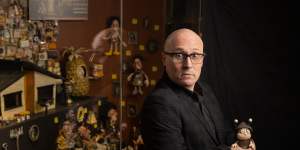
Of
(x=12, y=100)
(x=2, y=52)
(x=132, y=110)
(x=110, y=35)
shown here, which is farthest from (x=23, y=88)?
(x=132, y=110)

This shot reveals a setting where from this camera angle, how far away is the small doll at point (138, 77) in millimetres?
2707

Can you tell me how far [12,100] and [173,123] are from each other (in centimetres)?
112

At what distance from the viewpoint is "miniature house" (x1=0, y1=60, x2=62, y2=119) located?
1.97 meters

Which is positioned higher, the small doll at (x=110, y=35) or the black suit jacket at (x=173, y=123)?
the small doll at (x=110, y=35)

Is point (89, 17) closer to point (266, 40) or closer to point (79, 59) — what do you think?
point (79, 59)

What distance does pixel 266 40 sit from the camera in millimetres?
2328

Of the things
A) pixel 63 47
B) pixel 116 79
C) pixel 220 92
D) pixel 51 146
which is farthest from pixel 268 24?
pixel 51 146

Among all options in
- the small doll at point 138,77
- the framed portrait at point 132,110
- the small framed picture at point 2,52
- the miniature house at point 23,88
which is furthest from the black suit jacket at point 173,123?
the framed portrait at point 132,110

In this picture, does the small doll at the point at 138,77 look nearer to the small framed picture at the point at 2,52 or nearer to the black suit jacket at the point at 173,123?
the small framed picture at the point at 2,52

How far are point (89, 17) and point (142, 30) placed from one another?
353mm

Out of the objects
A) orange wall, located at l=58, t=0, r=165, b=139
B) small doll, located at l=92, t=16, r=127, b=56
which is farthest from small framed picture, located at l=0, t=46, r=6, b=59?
small doll, located at l=92, t=16, r=127, b=56

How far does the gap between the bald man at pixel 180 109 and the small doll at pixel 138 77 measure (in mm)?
1354

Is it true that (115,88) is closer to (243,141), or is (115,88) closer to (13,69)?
(13,69)

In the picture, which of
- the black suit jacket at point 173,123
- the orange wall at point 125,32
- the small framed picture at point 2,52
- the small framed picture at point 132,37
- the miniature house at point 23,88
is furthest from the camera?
the small framed picture at point 132,37
